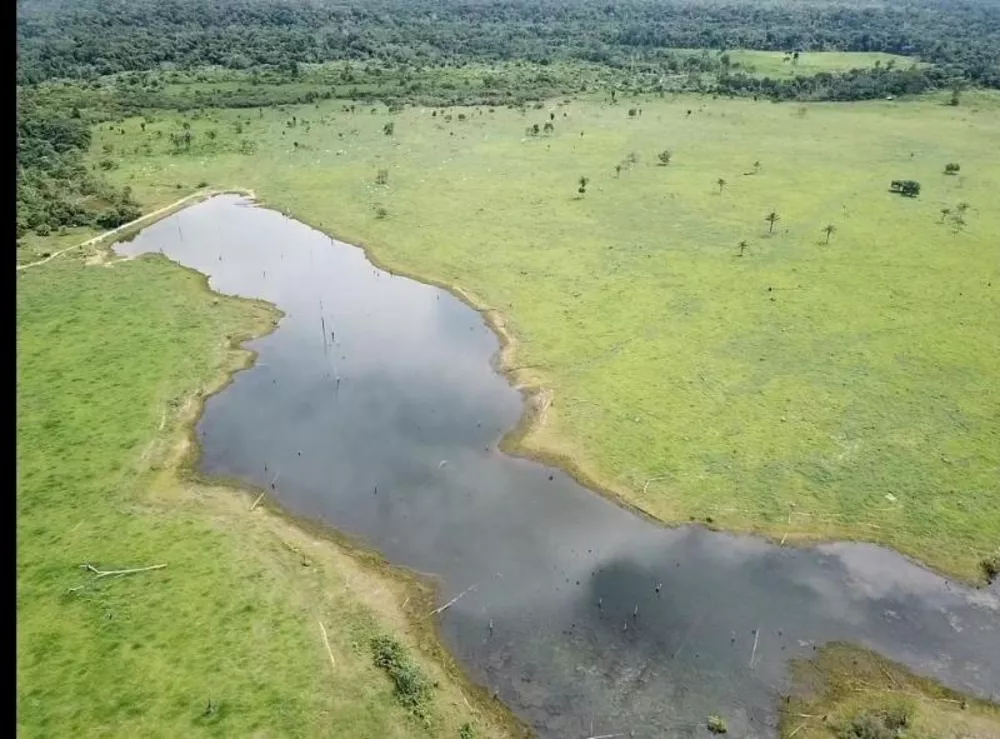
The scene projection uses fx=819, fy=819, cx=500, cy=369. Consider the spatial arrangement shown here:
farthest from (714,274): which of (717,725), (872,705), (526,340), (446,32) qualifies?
(446,32)

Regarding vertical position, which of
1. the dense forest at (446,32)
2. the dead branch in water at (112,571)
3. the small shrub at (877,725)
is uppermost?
the dense forest at (446,32)

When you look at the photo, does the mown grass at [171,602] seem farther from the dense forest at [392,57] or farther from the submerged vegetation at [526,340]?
the dense forest at [392,57]

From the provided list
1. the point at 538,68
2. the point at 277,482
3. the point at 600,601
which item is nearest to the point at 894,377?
the point at 600,601

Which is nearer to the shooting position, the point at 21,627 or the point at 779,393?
the point at 21,627

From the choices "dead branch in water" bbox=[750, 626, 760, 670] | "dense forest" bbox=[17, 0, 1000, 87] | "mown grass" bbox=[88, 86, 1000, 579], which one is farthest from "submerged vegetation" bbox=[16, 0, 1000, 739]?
"dense forest" bbox=[17, 0, 1000, 87]

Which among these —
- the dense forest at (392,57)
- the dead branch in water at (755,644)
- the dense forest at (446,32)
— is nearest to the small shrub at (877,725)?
the dead branch in water at (755,644)

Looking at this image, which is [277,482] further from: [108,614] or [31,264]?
[31,264]
